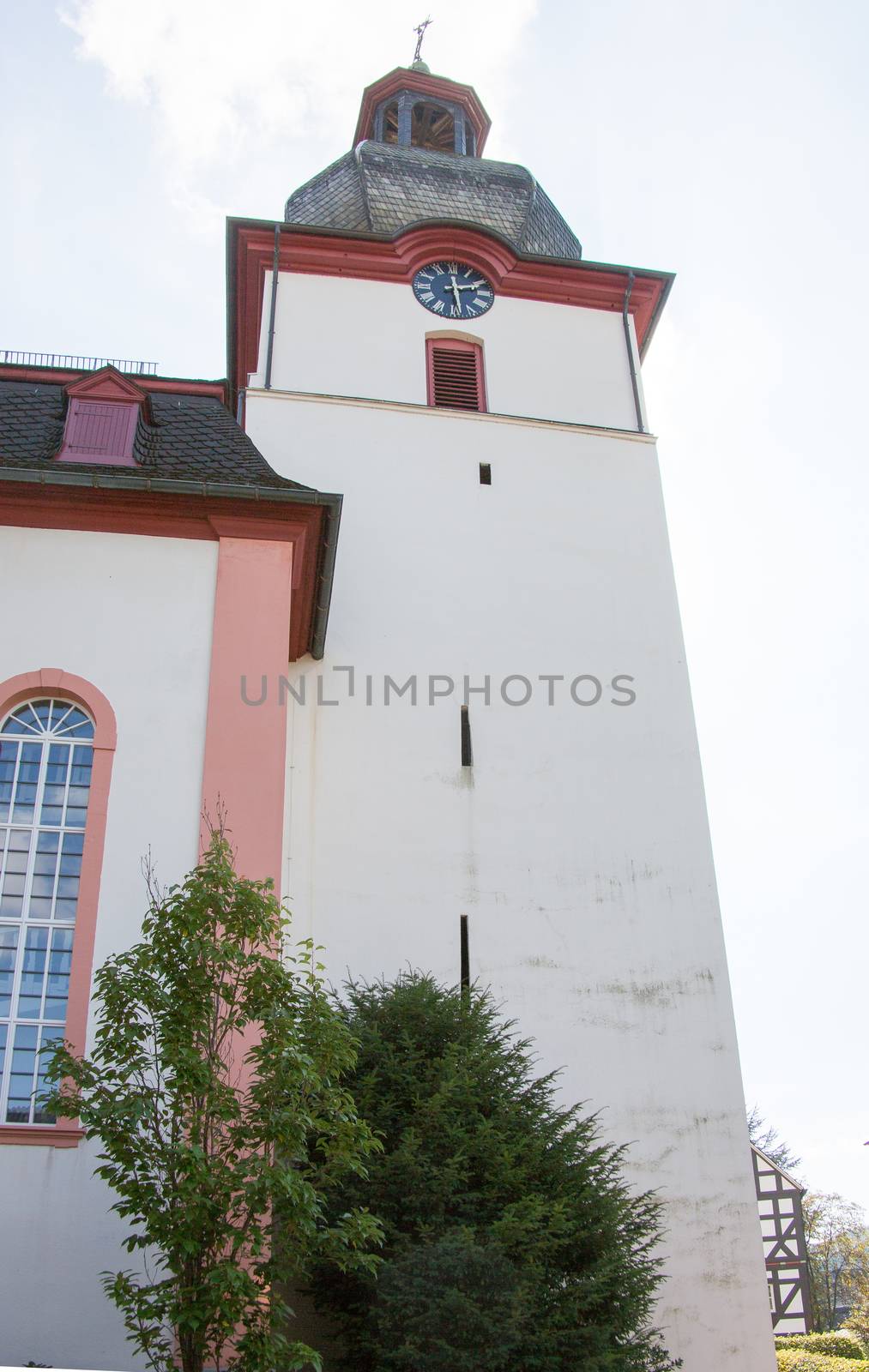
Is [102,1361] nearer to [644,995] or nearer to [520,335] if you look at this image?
[644,995]

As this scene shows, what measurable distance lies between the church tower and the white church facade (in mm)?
35

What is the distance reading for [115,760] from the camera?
10773 mm

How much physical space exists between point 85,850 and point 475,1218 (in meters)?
3.85

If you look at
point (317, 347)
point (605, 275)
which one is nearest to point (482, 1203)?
point (317, 347)

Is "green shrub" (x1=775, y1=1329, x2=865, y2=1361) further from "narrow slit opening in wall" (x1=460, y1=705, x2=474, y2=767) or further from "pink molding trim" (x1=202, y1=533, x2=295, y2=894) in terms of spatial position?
"pink molding trim" (x1=202, y1=533, x2=295, y2=894)

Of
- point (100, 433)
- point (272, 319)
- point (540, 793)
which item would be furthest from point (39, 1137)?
point (272, 319)

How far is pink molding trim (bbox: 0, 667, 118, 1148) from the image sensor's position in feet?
30.0

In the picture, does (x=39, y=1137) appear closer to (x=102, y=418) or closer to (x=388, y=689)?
(x=388, y=689)

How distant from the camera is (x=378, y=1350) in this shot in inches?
321

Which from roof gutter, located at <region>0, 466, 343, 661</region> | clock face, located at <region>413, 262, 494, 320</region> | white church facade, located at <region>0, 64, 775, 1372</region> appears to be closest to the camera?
white church facade, located at <region>0, 64, 775, 1372</region>

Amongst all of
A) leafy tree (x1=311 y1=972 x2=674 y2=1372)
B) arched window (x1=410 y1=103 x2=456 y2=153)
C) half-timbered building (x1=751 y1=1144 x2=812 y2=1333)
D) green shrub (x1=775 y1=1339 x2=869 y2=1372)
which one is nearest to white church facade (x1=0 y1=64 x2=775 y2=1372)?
leafy tree (x1=311 y1=972 x2=674 y2=1372)

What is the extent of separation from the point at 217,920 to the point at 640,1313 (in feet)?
13.2

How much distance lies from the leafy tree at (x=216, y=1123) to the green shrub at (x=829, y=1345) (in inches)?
637

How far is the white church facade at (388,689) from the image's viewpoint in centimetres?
1052
